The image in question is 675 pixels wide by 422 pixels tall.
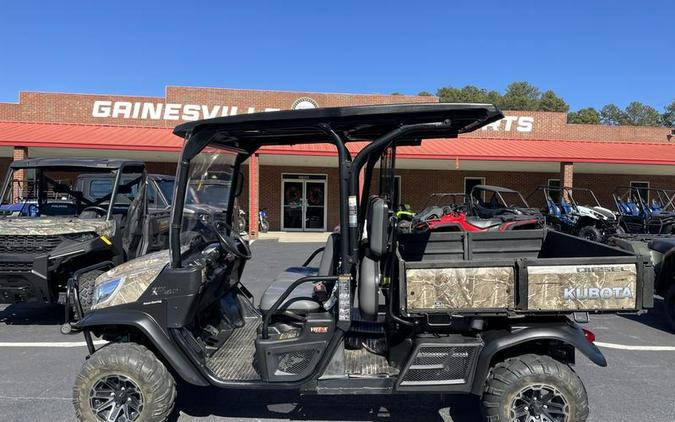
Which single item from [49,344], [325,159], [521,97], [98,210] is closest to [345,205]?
[49,344]

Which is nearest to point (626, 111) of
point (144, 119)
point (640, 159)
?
point (640, 159)

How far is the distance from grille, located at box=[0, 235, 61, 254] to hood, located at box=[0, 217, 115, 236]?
2.0 inches

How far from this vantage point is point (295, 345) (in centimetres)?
320

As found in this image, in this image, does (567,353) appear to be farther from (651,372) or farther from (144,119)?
(144,119)

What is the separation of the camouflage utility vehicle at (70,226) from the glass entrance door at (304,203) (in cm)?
1174

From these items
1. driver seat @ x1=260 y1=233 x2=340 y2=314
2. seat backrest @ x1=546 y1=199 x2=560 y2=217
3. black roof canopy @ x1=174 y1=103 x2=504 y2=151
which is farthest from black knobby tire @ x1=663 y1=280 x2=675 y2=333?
seat backrest @ x1=546 y1=199 x2=560 y2=217

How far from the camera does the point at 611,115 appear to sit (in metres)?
78.2

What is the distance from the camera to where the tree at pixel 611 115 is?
251ft

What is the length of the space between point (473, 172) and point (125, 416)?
19478 mm

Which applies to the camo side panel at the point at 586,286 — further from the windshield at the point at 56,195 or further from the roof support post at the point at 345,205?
the windshield at the point at 56,195

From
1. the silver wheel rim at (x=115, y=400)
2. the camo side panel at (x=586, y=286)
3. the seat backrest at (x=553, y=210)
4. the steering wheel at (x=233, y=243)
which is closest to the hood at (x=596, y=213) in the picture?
the seat backrest at (x=553, y=210)

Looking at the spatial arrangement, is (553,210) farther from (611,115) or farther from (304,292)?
(611,115)

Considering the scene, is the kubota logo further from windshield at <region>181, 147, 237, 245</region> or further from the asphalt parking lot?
windshield at <region>181, 147, 237, 245</region>

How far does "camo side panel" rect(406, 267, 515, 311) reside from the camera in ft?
9.98
